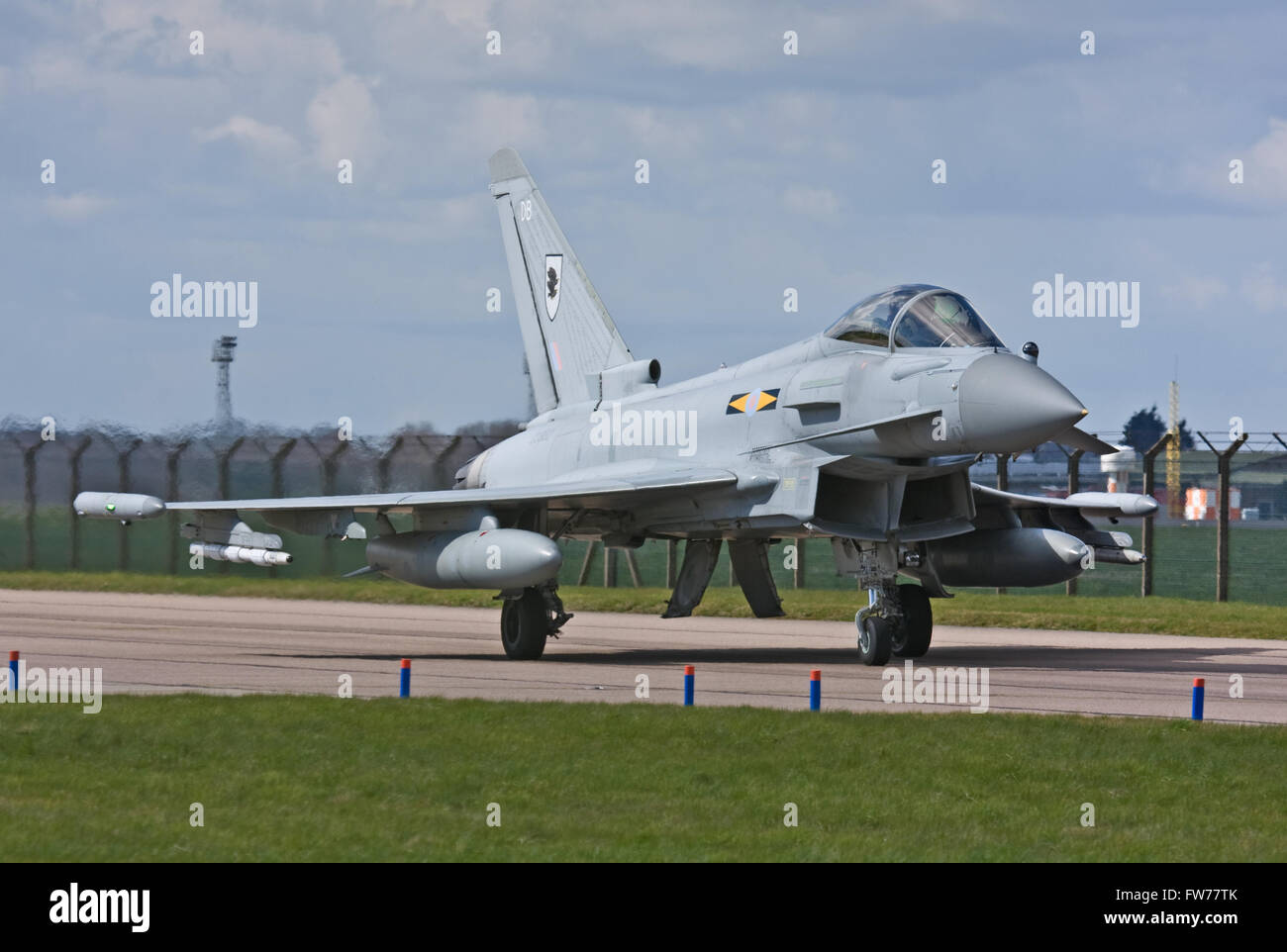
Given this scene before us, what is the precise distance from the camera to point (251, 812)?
29.5 ft

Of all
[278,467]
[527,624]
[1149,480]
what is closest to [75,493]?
[278,467]

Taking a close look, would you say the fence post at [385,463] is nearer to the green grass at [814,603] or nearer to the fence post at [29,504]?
the green grass at [814,603]

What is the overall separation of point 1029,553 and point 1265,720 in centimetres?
668

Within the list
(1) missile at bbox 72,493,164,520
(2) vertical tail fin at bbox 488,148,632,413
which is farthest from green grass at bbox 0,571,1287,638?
(1) missile at bbox 72,493,164,520

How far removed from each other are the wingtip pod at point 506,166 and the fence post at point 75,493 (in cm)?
1188

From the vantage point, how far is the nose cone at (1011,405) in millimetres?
16047

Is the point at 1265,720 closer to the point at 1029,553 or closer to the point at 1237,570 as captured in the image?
the point at 1029,553

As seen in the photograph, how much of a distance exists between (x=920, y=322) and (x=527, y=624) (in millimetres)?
5756

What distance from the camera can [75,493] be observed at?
35.7 m

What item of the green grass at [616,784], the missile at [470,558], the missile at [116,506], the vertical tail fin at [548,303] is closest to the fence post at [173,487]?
the vertical tail fin at [548,303]

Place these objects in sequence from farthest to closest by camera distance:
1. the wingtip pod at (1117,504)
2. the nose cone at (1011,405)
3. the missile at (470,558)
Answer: the wingtip pod at (1117,504) → the missile at (470,558) → the nose cone at (1011,405)

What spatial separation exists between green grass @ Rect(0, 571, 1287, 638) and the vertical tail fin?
7.33 meters

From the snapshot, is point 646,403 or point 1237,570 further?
point 1237,570
